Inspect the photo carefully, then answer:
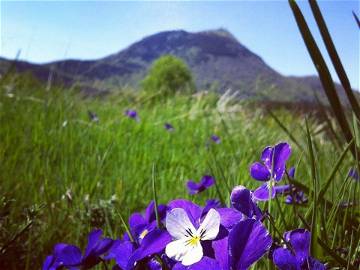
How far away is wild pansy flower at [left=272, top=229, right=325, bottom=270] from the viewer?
49cm

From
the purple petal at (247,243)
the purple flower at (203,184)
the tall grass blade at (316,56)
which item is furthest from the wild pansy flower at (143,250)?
the purple flower at (203,184)

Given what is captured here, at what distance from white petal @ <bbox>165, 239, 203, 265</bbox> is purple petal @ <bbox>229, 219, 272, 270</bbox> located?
0.04 m

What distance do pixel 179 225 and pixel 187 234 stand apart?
0.01m

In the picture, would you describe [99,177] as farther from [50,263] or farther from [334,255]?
[334,255]

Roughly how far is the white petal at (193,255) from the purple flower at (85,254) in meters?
0.18

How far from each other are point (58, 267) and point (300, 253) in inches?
12.5

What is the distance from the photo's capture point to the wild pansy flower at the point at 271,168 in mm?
632

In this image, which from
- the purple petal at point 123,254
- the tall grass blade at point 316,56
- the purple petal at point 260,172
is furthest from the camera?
the tall grass blade at point 316,56

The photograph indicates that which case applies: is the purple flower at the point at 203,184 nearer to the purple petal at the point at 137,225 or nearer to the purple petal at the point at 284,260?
the purple petal at the point at 137,225

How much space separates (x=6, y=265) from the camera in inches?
47.1

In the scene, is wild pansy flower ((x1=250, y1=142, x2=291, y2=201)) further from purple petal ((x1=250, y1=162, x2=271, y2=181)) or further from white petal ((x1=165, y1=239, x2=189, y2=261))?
white petal ((x1=165, y1=239, x2=189, y2=261))

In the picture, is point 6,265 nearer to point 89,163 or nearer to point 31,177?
point 31,177

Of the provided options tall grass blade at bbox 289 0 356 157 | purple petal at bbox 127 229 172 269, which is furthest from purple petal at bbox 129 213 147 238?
tall grass blade at bbox 289 0 356 157

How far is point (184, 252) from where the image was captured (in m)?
0.50
